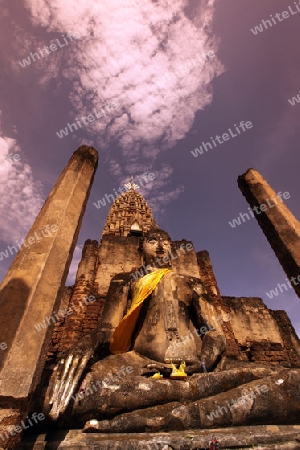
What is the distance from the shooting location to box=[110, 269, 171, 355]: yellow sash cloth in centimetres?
409

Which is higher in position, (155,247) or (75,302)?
(155,247)

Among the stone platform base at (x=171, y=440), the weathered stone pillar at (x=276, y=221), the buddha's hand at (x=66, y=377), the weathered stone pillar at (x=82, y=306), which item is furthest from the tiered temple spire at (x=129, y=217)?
the stone platform base at (x=171, y=440)

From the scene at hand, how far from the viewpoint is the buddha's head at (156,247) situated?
5766mm

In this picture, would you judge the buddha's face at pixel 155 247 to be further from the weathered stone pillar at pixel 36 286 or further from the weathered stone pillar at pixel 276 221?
Result: the weathered stone pillar at pixel 36 286

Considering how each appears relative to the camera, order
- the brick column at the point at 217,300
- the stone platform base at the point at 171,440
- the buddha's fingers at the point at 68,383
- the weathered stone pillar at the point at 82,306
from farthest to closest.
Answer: the brick column at the point at 217,300 < the weathered stone pillar at the point at 82,306 < the buddha's fingers at the point at 68,383 < the stone platform base at the point at 171,440

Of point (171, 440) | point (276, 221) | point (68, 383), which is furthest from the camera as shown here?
point (276, 221)

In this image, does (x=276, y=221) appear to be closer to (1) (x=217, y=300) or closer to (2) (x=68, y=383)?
(1) (x=217, y=300)

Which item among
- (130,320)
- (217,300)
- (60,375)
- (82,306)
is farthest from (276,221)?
(82,306)

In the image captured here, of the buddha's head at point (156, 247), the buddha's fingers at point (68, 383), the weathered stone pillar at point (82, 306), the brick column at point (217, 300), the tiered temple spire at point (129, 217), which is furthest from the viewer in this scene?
the tiered temple spire at point (129, 217)

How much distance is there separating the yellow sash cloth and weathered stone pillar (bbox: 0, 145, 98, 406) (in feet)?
5.78

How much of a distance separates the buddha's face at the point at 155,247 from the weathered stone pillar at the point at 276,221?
2.16 metres

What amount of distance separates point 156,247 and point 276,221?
8.70ft

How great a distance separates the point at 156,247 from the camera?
5910 millimetres

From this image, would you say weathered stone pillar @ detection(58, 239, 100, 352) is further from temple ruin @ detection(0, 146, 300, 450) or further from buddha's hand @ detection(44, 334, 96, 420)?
buddha's hand @ detection(44, 334, 96, 420)
